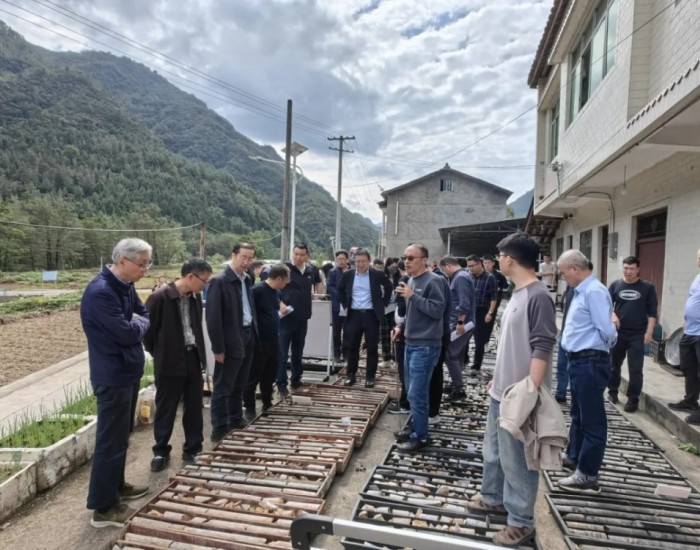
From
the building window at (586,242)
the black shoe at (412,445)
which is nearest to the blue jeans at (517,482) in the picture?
the black shoe at (412,445)

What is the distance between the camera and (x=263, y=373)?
495 cm

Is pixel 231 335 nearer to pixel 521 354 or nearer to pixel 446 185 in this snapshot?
pixel 521 354

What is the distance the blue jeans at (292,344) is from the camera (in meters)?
5.64

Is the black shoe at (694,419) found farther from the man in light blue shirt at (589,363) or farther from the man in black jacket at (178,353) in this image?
the man in black jacket at (178,353)

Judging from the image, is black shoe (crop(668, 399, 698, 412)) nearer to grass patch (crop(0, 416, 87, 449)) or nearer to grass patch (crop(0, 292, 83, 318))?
grass patch (crop(0, 416, 87, 449))

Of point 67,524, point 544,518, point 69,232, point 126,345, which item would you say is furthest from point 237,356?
point 69,232

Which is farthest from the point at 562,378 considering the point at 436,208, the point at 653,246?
the point at 436,208

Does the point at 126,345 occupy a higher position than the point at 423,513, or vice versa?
the point at 126,345

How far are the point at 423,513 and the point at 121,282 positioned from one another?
8.32 feet

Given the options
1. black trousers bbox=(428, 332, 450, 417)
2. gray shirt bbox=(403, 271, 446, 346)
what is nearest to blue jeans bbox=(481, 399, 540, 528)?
gray shirt bbox=(403, 271, 446, 346)

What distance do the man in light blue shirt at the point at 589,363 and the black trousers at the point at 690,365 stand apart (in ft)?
6.29

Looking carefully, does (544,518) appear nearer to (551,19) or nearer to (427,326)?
(427,326)

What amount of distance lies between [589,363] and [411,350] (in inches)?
54.7

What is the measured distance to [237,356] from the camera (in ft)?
13.1
